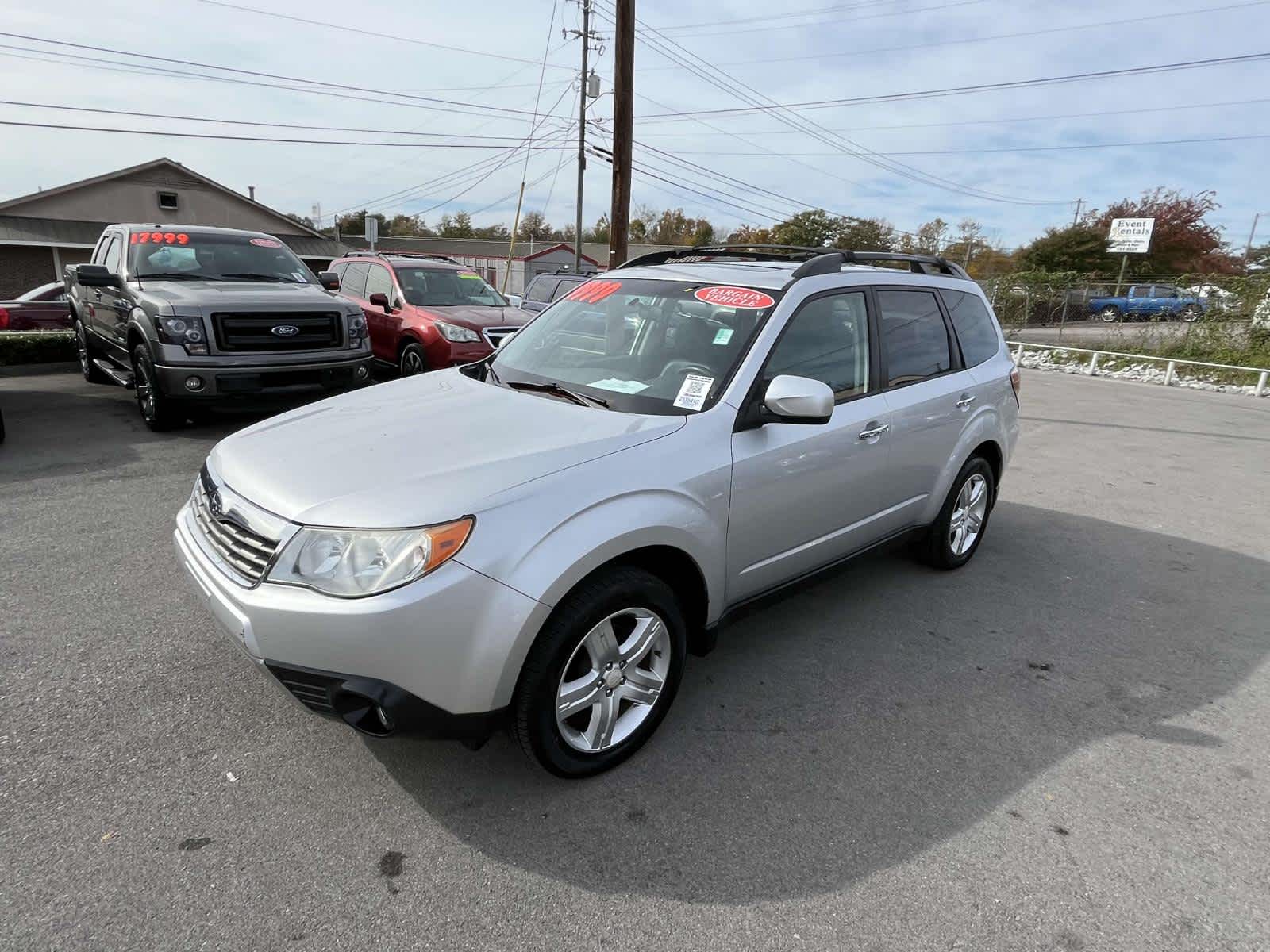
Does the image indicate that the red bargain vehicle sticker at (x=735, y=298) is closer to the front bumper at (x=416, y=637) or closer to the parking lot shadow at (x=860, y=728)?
the parking lot shadow at (x=860, y=728)

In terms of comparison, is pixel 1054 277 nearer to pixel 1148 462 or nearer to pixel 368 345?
pixel 1148 462

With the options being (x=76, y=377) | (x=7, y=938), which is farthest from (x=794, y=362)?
(x=76, y=377)

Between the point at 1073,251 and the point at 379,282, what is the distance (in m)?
46.5

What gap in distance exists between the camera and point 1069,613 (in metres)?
4.32

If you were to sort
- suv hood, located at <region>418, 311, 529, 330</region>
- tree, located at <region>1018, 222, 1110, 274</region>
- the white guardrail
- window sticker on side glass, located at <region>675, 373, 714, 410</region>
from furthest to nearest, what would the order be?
1. tree, located at <region>1018, 222, 1110, 274</region>
2. the white guardrail
3. suv hood, located at <region>418, 311, 529, 330</region>
4. window sticker on side glass, located at <region>675, 373, 714, 410</region>

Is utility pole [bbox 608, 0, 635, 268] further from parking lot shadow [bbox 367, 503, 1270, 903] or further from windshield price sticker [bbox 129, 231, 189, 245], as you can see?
parking lot shadow [bbox 367, 503, 1270, 903]

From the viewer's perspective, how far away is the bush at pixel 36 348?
10.9 m

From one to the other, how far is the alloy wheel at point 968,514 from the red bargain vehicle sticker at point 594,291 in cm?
240

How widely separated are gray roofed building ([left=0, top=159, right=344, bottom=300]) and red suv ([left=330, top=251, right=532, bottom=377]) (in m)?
28.6

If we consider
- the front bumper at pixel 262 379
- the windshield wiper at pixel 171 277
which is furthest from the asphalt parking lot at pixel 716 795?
the windshield wiper at pixel 171 277

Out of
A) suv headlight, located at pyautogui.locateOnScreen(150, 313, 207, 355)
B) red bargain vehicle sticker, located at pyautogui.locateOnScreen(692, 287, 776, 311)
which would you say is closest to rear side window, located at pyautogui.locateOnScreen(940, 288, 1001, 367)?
red bargain vehicle sticker, located at pyautogui.locateOnScreen(692, 287, 776, 311)

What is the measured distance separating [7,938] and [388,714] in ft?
3.53

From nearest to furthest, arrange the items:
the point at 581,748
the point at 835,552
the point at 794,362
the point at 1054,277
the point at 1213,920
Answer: the point at 1213,920, the point at 581,748, the point at 794,362, the point at 835,552, the point at 1054,277

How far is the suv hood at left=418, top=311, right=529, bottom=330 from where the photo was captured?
902 cm
